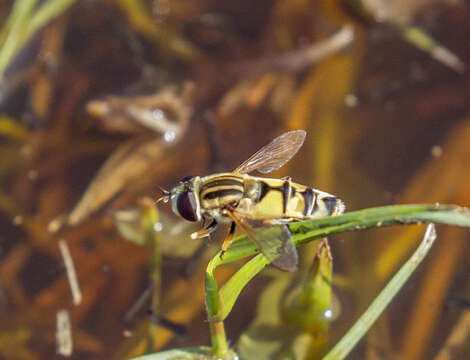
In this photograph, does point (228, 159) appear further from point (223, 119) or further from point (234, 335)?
point (234, 335)

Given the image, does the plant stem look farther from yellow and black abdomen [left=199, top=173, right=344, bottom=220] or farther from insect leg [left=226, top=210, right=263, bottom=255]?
yellow and black abdomen [left=199, top=173, right=344, bottom=220]

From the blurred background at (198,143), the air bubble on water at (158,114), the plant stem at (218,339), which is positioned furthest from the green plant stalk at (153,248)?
the air bubble on water at (158,114)

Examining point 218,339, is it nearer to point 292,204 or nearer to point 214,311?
point 214,311

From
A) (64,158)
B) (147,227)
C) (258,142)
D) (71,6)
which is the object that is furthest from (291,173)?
(71,6)

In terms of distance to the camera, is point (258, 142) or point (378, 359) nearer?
point (378, 359)

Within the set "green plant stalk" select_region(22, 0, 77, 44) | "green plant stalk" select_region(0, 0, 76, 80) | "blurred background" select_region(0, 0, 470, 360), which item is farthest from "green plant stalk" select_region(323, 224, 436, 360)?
"green plant stalk" select_region(22, 0, 77, 44)

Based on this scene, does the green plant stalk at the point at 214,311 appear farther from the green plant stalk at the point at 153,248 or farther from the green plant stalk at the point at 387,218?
the green plant stalk at the point at 153,248
